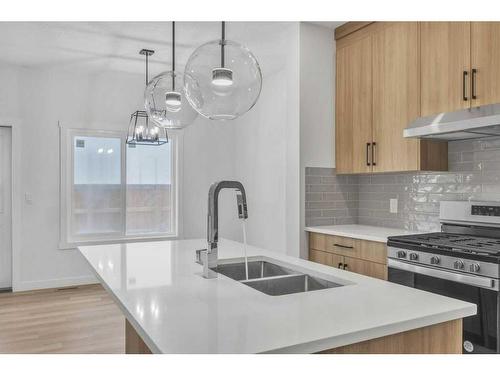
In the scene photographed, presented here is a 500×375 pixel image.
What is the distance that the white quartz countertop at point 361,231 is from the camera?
300cm

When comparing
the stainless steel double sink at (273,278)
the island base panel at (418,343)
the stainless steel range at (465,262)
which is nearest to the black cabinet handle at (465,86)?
the stainless steel range at (465,262)

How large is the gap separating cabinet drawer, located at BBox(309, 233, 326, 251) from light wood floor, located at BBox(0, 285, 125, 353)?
5.44 feet

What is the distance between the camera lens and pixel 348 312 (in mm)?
1211

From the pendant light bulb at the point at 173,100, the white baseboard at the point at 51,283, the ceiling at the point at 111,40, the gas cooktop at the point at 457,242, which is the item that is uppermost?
the ceiling at the point at 111,40

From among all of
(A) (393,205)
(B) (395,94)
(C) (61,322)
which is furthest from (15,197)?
(B) (395,94)

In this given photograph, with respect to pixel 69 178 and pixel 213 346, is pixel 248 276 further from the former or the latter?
pixel 69 178

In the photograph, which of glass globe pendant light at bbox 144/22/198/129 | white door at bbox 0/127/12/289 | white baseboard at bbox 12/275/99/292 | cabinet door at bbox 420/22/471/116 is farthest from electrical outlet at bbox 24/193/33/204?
cabinet door at bbox 420/22/471/116

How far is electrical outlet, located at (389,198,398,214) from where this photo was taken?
3.50 meters

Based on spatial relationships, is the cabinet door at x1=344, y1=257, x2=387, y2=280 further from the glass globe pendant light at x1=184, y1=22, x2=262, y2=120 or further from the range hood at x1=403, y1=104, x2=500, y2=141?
the glass globe pendant light at x1=184, y1=22, x2=262, y2=120

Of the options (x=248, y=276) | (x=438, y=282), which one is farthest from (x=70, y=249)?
(x=438, y=282)

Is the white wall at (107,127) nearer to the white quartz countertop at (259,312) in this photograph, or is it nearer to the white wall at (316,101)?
the white wall at (316,101)

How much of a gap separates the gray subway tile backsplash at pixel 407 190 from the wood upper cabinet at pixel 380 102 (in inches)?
5.6

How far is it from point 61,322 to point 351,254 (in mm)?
2548

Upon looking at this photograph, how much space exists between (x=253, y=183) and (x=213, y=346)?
4534mm
